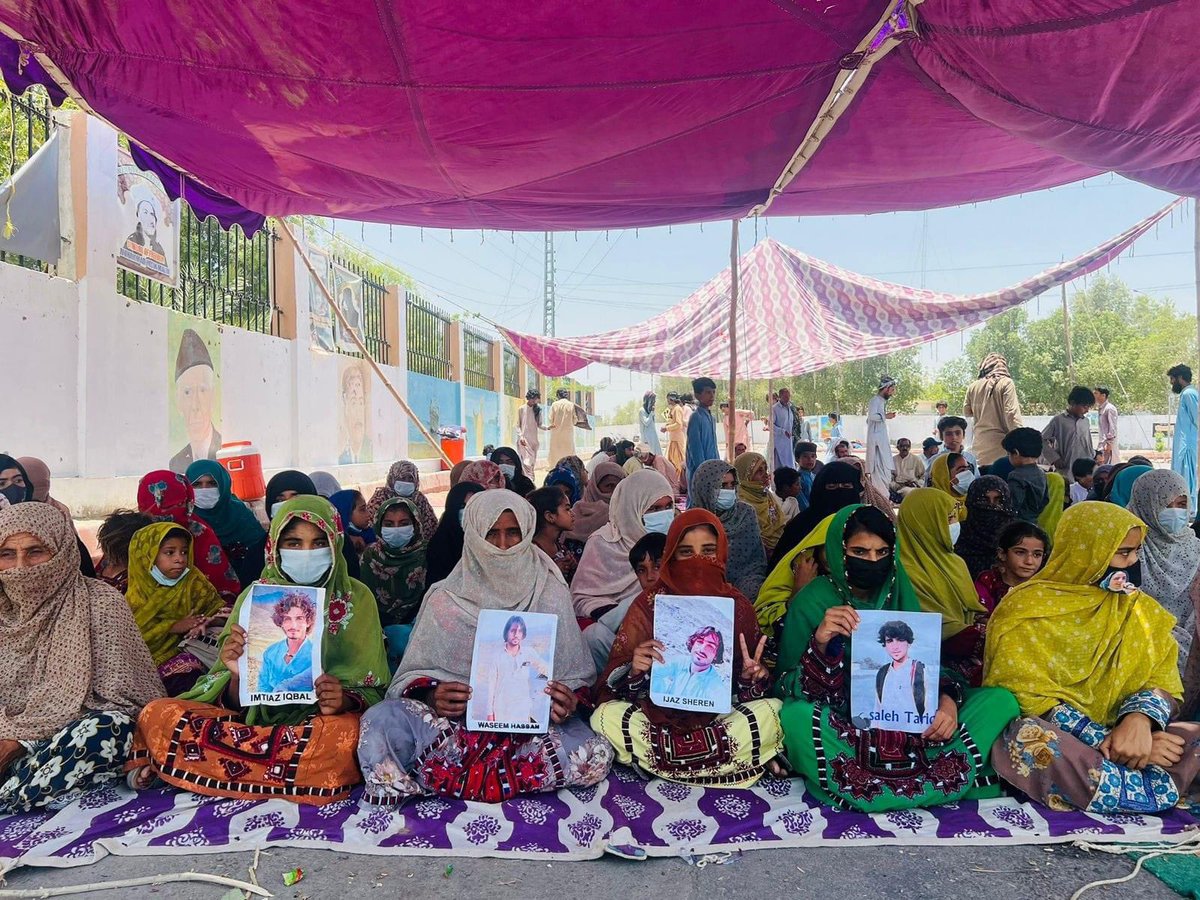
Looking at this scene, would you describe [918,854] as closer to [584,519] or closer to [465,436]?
[584,519]

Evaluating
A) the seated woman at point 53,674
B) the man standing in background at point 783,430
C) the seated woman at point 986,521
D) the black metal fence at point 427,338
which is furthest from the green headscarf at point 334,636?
the black metal fence at point 427,338

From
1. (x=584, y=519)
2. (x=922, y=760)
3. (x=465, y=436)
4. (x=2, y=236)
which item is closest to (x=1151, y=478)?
(x=922, y=760)

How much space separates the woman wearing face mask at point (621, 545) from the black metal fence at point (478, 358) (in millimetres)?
15772

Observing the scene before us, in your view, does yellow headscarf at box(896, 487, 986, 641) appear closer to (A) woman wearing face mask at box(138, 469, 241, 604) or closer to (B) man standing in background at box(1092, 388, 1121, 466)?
(A) woman wearing face mask at box(138, 469, 241, 604)

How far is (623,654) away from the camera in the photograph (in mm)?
3066

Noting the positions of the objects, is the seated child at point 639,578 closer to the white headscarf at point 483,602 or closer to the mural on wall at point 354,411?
the white headscarf at point 483,602

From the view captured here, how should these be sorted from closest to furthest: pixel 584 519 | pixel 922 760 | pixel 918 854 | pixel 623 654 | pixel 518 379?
pixel 918 854, pixel 922 760, pixel 623 654, pixel 584 519, pixel 518 379

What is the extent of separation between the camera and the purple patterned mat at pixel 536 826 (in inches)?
96.5

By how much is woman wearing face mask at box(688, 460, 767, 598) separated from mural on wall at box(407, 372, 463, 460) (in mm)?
11364

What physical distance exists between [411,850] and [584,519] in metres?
3.37

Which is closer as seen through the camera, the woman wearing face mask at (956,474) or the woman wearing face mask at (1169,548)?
the woman wearing face mask at (1169,548)

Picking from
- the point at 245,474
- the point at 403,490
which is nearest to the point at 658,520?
the point at 403,490

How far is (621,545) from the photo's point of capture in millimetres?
4074

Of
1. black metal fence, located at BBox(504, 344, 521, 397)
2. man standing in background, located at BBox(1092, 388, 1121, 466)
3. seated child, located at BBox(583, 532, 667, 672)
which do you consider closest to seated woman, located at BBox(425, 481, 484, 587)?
seated child, located at BBox(583, 532, 667, 672)
